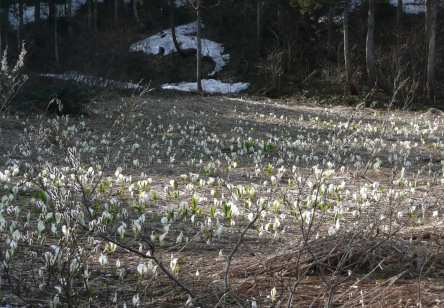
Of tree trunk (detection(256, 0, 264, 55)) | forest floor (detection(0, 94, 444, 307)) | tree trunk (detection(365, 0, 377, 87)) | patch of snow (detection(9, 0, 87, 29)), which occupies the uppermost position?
patch of snow (detection(9, 0, 87, 29))

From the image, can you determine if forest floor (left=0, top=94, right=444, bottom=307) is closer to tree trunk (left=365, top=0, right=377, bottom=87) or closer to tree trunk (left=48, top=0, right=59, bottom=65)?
tree trunk (left=365, top=0, right=377, bottom=87)

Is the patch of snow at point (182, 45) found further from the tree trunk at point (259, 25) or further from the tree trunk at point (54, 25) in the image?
the tree trunk at point (54, 25)

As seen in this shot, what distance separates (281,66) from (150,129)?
15.5 m

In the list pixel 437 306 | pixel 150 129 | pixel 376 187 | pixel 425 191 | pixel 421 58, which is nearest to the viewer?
pixel 437 306

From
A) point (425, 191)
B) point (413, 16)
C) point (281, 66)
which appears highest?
point (413, 16)

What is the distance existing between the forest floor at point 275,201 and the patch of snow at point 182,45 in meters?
18.3

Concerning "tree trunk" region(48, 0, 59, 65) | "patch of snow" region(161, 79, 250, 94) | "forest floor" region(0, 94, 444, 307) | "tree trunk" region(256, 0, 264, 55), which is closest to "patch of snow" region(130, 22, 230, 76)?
"tree trunk" region(256, 0, 264, 55)

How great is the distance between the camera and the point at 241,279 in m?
4.27

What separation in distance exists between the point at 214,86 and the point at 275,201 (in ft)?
84.9

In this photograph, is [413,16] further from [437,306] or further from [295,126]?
[437,306]

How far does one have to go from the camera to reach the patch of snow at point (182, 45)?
37.7m

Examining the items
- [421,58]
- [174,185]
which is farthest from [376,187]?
[421,58]

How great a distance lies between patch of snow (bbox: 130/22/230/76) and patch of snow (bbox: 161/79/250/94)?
2873 millimetres

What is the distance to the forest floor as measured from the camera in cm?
394
